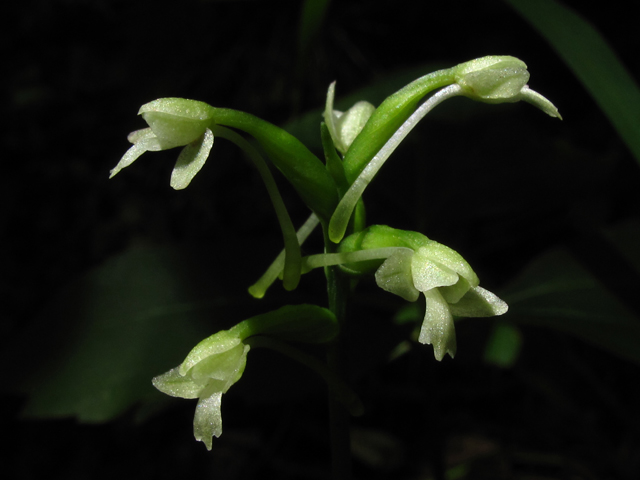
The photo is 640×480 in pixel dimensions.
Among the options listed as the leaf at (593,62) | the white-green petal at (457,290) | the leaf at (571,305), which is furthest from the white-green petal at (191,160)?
A: the leaf at (571,305)

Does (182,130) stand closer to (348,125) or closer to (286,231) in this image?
(286,231)

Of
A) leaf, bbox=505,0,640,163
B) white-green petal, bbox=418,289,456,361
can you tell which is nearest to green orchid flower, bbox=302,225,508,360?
white-green petal, bbox=418,289,456,361

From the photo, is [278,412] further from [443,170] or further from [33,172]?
[33,172]

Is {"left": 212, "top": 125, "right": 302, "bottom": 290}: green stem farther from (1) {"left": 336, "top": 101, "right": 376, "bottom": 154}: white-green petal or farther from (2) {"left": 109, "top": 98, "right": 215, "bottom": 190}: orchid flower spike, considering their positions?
(1) {"left": 336, "top": 101, "right": 376, "bottom": 154}: white-green petal

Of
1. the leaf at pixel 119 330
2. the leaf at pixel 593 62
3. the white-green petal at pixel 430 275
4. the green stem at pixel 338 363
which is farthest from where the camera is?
the leaf at pixel 119 330

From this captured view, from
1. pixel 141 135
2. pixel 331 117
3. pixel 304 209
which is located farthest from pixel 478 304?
pixel 304 209

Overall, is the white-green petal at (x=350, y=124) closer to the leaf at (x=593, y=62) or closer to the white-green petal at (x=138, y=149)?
the white-green petal at (x=138, y=149)
